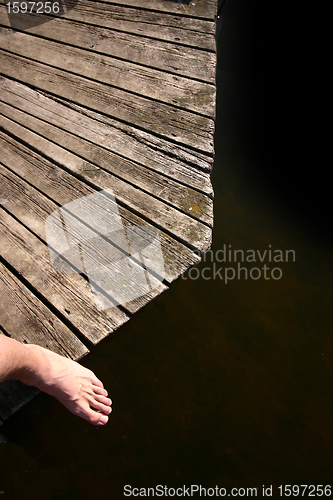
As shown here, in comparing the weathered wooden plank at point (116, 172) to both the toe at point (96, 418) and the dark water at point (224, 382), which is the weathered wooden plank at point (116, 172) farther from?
the toe at point (96, 418)

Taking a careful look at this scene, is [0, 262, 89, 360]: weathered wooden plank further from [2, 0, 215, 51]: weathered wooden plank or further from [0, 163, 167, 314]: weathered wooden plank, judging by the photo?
[2, 0, 215, 51]: weathered wooden plank

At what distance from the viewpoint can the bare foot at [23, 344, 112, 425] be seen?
3.53 feet

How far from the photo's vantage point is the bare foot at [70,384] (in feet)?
3.53

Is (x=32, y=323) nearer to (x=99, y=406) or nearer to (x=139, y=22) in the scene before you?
(x=99, y=406)

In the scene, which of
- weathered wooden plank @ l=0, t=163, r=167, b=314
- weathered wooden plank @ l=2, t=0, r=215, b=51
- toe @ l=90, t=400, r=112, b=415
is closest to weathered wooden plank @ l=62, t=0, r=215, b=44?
weathered wooden plank @ l=2, t=0, r=215, b=51

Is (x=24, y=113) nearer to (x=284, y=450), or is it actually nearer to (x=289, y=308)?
(x=289, y=308)

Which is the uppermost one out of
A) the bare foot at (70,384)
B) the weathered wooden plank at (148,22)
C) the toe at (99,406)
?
the weathered wooden plank at (148,22)

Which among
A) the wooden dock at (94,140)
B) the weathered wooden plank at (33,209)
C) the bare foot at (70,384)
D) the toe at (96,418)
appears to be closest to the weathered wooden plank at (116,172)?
the wooden dock at (94,140)

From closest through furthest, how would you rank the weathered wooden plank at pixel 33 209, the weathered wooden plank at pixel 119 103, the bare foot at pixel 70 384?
the bare foot at pixel 70 384
the weathered wooden plank at pixel 33 209
the weathered wooden plank at pixel 119 103

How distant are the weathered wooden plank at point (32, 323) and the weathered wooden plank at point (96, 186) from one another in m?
0.50

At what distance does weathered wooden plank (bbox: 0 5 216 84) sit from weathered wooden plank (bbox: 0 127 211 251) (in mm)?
872

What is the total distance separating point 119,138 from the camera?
67.6 inches

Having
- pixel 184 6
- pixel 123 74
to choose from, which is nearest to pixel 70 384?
pixel 123 74

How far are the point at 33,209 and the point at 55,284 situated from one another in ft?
1.42
